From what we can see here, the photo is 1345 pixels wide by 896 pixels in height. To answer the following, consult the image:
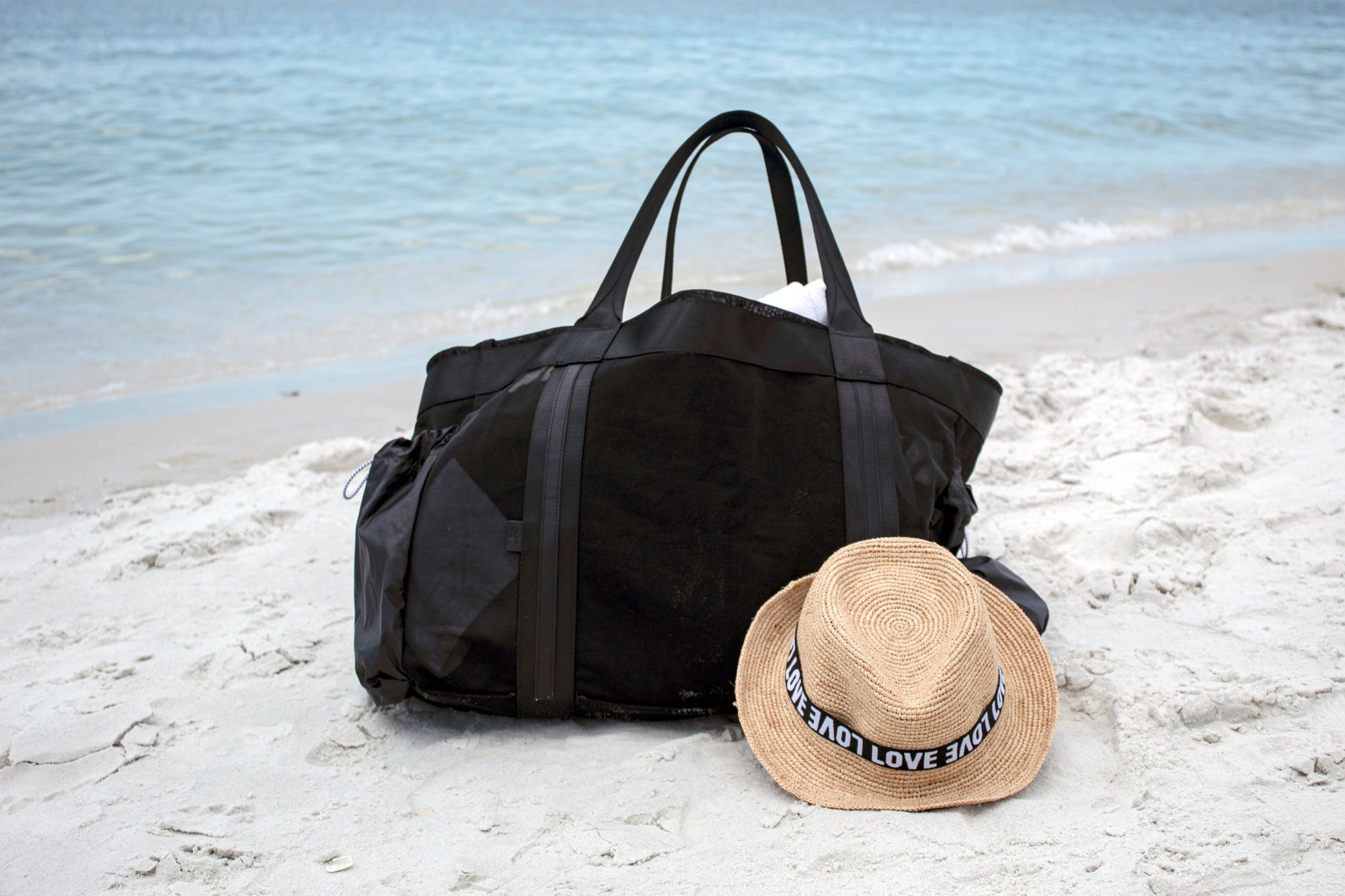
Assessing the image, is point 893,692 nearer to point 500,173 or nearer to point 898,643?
point 898,643

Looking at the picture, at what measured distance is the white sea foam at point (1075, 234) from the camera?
6336 millimetres

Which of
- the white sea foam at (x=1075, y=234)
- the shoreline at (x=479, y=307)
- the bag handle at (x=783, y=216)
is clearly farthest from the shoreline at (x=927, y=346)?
the bag handle at (x=783, y=216)

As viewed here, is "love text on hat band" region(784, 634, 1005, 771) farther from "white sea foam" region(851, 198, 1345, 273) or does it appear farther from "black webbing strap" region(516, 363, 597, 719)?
"white sea foam" region(851, 198, 1345, 273)

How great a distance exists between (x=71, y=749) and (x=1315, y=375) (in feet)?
12.3

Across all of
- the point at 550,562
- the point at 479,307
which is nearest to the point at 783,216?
the point at 550,562

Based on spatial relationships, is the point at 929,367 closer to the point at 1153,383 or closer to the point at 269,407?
the point at 1153,383

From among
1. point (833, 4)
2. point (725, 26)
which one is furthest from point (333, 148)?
point (833, 4)

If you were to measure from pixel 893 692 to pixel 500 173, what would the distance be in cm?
754

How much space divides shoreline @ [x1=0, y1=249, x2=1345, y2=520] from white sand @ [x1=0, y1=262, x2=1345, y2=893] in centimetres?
48

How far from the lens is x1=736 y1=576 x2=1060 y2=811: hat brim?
5.24 feet

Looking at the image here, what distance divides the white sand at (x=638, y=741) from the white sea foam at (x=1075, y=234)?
141 inches

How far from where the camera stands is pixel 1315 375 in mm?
3445

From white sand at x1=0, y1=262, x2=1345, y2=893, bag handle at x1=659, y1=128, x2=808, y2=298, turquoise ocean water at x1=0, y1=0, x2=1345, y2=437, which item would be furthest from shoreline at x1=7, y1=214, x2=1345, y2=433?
bag handle at x1=659, y1=128, x2=808, y2=298

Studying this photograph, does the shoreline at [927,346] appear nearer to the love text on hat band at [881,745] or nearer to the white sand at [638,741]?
the white sand at [638,741]
